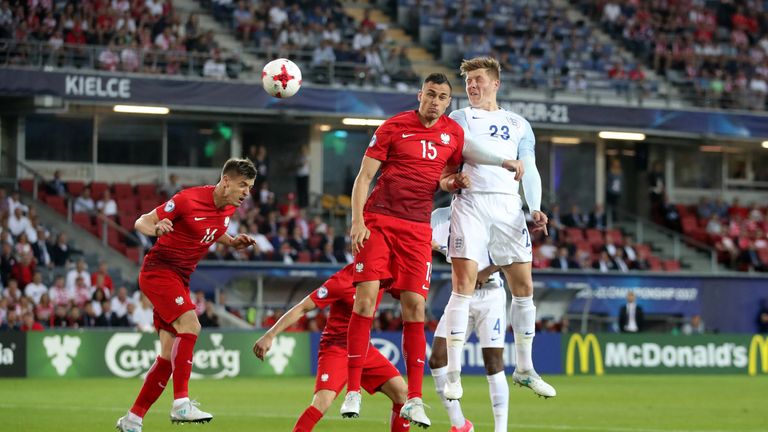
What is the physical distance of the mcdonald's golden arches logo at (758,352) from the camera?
96.6 ft

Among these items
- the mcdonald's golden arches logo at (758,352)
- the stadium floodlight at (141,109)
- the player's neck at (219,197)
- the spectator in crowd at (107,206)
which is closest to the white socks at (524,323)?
the player's neck at (219,197)

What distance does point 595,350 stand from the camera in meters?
28.4

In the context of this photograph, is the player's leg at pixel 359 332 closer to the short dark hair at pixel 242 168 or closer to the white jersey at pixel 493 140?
the white jersey at pixel 493 140

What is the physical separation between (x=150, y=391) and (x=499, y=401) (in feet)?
9.45

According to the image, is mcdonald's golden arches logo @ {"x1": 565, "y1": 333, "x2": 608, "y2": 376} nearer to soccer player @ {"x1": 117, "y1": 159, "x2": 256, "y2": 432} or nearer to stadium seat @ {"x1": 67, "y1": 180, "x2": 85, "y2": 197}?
stadium seat @ {"x1": 67, "y1": 180, "x2": 85, "y2": 197}

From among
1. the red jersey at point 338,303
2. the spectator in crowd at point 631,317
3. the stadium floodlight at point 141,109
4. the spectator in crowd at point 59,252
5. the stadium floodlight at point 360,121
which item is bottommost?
the spectator in crowd at point 631,317

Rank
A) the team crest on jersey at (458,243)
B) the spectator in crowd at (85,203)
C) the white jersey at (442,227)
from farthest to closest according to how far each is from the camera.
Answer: the spectator in crowd at (85,203) < the white jersey at (442,227) < the team crest on jersey at (458,243)

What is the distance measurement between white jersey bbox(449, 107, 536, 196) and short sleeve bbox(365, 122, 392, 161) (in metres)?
0.84

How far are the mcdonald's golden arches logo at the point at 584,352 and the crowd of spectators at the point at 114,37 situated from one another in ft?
32.8

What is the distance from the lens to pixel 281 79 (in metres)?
15.1

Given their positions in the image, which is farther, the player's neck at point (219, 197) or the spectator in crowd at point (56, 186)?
the spectator in crowd at point (56, 186)

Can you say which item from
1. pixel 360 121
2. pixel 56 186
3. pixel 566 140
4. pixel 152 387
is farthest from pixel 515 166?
pixel 566 140

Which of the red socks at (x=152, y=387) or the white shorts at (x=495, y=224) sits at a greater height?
the white shorts at (x=495, y=224)

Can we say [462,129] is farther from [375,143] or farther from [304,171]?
[304,171]
